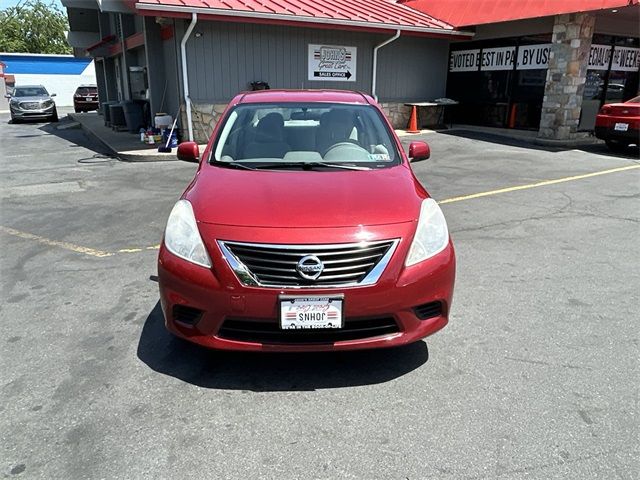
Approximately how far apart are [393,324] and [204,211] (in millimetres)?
1316

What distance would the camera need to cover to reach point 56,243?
5641 mm

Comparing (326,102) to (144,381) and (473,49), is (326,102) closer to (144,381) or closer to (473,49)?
(144,381)

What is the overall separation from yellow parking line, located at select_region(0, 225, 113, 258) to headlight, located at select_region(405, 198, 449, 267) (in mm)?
3554

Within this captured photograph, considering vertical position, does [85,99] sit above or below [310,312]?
above

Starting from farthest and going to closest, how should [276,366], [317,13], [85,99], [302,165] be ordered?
[85,99] < [317,13] < [302,165] < [276,366]

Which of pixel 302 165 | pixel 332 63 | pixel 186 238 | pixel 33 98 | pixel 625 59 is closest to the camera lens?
pixel 186 238

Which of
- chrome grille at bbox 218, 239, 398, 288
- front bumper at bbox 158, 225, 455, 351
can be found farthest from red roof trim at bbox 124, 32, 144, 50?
chrome grille at bbox 218, 239, 398, 288

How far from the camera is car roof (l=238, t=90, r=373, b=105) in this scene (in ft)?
14.5

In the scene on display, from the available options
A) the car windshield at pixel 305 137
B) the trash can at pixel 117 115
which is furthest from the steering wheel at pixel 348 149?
the trash can at pixel 117 115

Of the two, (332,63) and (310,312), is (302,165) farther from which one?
(332,63)

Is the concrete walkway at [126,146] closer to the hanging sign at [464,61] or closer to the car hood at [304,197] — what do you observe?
the car hood at [304,197]

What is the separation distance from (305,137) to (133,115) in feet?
43.2

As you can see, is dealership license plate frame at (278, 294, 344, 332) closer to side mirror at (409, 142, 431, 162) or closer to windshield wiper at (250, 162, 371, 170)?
windshield wiper at (250, 162, 371, 170)

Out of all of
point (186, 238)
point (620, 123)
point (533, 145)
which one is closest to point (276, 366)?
point (186, 238)
